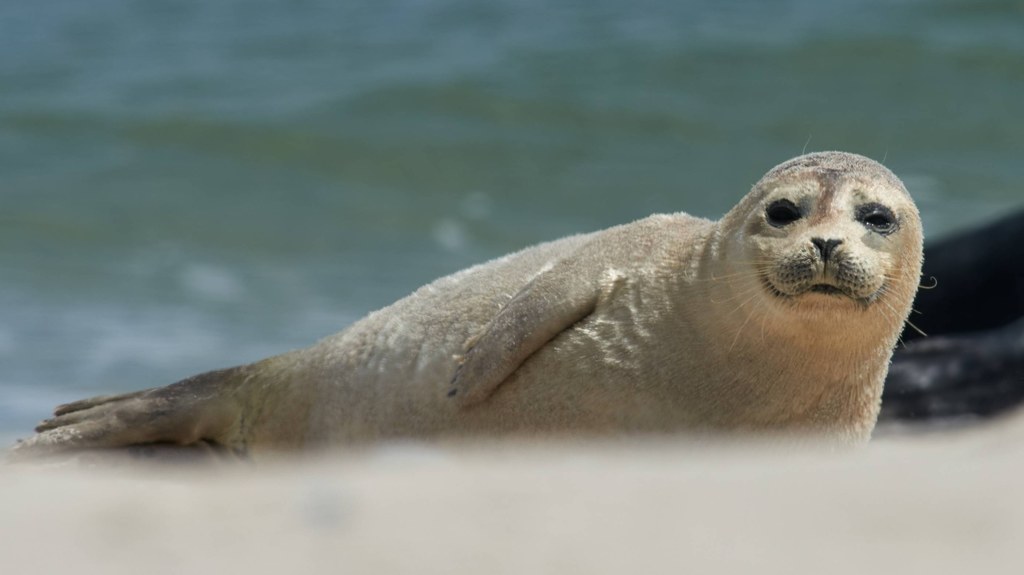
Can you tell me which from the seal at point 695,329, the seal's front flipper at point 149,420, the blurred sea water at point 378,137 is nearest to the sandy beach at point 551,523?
the seal at point 695,329

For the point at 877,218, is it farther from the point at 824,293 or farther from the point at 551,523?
the point at 551,523

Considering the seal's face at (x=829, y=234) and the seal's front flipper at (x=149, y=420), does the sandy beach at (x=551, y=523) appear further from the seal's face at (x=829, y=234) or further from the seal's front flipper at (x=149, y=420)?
the seal's front flipper at (x=149, y=420)

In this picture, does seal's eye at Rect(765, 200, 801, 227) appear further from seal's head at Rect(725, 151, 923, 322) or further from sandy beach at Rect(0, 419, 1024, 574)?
sandy beach at Rect(0, 419, 1024, 574)

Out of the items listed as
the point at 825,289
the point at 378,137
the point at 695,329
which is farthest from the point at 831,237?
the point at 378,137

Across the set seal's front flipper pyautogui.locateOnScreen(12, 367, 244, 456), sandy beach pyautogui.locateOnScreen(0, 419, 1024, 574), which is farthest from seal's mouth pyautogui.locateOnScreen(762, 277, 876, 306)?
seal's front flipper pyautogui.locateOnScreen(12, 367, 244, 456)

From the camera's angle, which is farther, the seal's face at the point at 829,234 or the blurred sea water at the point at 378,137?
the blurred sea water at the point at 378,137

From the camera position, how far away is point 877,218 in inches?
180

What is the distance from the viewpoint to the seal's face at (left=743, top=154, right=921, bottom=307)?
14.4ft

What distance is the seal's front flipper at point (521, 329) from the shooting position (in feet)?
15.8

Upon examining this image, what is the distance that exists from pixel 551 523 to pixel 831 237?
2.07 meters

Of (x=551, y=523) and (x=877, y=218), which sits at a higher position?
(x=877, y=218)

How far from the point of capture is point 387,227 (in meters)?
11.7

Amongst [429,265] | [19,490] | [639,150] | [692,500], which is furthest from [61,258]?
[692,500]

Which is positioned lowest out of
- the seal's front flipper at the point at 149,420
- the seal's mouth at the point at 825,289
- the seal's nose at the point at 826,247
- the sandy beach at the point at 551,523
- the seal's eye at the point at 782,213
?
the sandy beach at the point at 551,523
